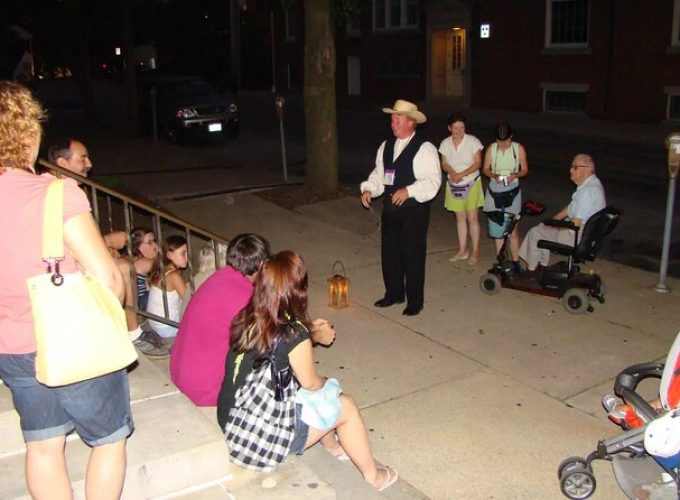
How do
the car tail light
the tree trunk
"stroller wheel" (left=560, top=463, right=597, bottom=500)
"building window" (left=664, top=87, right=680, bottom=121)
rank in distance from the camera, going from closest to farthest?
"stroller wheel" (left=560, top=463, right=597, bottom=500) → the tree trunk → the car tail light → "building window" (left=664, top=87, right=680, bottom=121)

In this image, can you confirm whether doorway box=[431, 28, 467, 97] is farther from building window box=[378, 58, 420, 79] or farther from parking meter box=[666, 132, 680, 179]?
parking meter box=[666, 132, 680, 179]

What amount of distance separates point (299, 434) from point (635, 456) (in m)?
1.75

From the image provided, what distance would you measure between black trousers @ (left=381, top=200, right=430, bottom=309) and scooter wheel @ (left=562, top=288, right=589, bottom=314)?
125 cm

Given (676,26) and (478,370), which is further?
(676,26)

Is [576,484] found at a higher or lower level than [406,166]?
lower

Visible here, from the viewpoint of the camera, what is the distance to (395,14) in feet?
99.1

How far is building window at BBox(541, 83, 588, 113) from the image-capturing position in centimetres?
2300

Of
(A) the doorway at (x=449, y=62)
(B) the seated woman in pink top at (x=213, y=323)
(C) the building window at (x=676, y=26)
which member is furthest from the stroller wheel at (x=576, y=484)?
(A) the doorway at (x=449, y=62)

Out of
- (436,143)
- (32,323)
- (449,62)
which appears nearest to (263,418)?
(32,323)

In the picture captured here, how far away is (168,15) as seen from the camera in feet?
A: 140

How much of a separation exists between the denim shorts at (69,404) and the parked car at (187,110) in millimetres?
16042

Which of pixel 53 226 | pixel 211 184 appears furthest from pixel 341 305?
pixel 211 184

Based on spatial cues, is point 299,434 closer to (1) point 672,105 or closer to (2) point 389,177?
(2) point 389,177

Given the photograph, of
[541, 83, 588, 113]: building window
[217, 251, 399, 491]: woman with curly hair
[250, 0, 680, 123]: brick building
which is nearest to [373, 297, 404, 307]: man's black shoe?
[217, 251, 399, 491]: woman with curly hair
